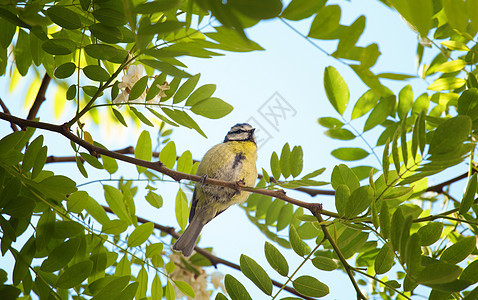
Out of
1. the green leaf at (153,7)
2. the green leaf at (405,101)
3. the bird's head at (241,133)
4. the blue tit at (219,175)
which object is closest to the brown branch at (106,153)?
the green leaf at (153,7)

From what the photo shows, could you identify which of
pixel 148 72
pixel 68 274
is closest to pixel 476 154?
pixel 148 72

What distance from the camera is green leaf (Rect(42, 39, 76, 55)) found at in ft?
3.23

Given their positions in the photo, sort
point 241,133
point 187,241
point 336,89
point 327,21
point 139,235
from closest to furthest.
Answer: point 327,21 → point 139,235 → point 336,89 → point 187,241 → point 241,133

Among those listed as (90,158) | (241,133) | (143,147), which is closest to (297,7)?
(90,158)

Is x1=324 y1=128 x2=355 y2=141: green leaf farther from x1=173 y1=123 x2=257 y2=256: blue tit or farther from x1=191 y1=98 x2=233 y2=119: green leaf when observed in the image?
x1=173 y1=123 x2=257 y2=256: blue tit

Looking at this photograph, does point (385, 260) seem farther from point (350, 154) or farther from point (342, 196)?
Answer: point (350, 154)

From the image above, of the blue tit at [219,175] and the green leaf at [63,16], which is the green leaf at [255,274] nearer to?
the green leaf at [63,16]

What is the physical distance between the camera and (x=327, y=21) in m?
0.81

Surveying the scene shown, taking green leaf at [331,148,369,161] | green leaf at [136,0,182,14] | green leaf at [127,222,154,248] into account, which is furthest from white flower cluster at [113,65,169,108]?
green leaf at [331,148,369,161]

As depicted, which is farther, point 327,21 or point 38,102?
point 38,102

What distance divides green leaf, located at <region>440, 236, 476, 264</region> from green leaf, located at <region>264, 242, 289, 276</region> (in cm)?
41

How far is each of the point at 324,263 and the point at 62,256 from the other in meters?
0.70

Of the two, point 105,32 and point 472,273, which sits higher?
point 105,32

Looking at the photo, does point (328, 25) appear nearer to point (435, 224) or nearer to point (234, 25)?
point (234, 25)
